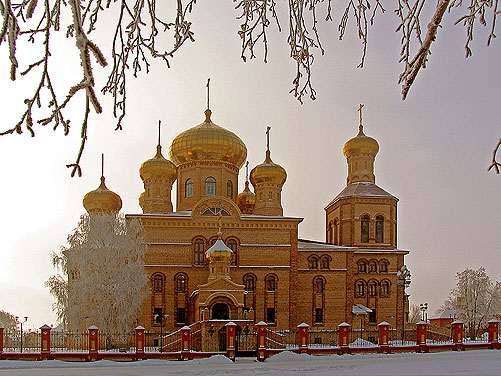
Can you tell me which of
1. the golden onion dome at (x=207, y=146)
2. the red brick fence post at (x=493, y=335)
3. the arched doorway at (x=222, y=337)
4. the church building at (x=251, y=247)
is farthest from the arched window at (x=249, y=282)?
the red brick fence post at (x=493, y=335)

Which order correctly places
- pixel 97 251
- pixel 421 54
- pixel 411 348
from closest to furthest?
pixel 421 54, pixel 411 348, pixel 97 251

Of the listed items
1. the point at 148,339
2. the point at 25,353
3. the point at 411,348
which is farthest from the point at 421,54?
the point at 148,339

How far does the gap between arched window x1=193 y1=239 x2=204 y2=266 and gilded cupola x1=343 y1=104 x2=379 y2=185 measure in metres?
9.26

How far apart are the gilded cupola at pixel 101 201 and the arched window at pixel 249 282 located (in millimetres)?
8033

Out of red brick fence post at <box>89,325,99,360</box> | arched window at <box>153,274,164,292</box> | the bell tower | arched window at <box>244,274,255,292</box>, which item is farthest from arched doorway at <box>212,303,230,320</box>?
the bell tower

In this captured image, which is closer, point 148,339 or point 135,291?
point 135,291

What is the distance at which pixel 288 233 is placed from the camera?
31.1m

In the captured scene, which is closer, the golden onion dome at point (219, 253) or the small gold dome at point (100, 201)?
the golden onion dome at point (219, 253)

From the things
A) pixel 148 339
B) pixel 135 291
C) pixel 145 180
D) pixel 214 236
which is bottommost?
pixel 148 339

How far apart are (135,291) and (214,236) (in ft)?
17.4

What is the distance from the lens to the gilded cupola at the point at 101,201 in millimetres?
33625

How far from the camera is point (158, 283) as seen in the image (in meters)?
29.9

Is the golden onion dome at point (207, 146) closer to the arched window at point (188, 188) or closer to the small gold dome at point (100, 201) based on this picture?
the arched window at point (188, 188)

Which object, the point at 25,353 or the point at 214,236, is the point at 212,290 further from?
the point at 25,353
